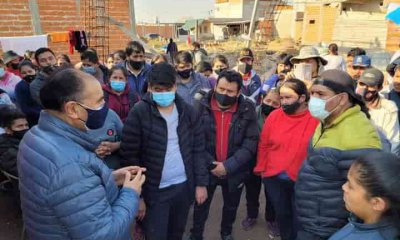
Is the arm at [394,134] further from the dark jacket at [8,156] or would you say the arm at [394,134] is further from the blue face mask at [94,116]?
the dark jacket at [8,156]

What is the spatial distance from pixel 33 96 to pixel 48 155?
2795mm

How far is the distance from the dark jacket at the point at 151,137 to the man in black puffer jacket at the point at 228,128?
38 centimetres

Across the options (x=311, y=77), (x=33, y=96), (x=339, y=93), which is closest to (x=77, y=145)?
(x=339, y=93)

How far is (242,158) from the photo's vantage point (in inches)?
117

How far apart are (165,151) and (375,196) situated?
149 cm

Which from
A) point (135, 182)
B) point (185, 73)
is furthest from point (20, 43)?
point (135, 182)

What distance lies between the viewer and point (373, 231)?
160 centimetres

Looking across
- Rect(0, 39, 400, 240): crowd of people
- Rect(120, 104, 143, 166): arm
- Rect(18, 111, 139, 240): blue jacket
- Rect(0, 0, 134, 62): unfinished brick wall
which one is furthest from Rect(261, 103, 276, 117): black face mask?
Rect(0, 0, 134, 62): unfinished brick wall

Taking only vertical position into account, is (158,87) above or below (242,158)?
above

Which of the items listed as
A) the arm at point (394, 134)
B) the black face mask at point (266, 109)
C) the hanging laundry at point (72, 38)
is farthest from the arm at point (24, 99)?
the arm at point (394, 134)

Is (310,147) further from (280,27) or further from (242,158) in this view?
(280,27)

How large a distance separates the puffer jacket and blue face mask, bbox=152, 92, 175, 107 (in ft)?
3.72

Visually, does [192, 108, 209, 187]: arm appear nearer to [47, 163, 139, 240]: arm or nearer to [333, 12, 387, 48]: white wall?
[47, 163, 139, 240]: arm

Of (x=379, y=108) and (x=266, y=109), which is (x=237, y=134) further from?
(x=379, y=108)
